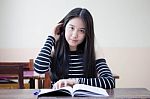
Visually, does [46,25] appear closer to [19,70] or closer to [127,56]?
[127,56]

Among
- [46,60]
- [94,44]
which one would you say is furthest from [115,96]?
[46,60]

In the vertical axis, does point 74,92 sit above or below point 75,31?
below

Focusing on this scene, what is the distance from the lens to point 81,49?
65.1 inches

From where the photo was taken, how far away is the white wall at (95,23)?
4.15 meters

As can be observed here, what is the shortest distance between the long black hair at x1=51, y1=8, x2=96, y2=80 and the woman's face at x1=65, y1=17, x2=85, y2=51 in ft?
0.08

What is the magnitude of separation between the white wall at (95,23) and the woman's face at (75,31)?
102 inches

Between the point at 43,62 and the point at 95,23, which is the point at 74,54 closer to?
the point at 43,62

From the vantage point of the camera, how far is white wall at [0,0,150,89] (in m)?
4.15

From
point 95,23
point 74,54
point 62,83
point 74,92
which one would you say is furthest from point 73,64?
point 95,23

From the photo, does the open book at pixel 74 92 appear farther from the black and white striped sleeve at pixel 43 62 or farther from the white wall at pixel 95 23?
the white wall at pixel 95 23

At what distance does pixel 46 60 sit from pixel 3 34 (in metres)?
2.67

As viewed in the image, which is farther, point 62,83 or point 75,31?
point 75,31

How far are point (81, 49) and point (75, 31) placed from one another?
0.56ft

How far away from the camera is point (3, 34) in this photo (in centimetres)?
414
